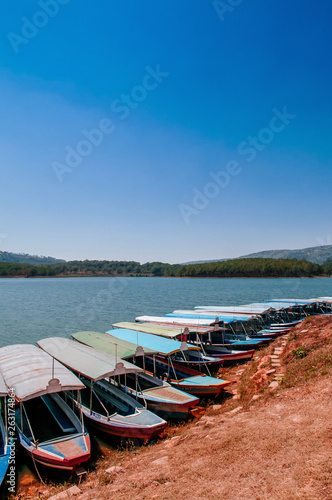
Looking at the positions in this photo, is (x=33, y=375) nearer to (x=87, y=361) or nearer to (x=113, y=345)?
(x=87, y=361)

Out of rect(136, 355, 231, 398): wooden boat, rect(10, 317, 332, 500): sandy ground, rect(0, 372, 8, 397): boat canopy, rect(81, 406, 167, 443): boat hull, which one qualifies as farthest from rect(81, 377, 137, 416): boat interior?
rect(0, 372, 8, 397): boat canopy

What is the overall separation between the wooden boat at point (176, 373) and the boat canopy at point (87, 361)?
239cm

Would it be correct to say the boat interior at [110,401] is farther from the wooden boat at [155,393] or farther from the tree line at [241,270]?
the tree line at [241,270]

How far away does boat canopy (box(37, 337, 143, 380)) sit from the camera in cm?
1280

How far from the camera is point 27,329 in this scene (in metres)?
35.6

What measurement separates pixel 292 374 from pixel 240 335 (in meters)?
12.0

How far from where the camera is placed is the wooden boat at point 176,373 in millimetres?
15206

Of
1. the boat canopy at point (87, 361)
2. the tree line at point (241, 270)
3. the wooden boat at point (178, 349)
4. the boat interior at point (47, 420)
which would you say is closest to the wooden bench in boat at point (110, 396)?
the boat canopy at point (87, 361)

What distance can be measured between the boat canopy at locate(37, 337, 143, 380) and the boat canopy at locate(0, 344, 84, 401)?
76cm

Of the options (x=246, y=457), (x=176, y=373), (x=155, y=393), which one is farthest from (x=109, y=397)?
(x=246, y=457)

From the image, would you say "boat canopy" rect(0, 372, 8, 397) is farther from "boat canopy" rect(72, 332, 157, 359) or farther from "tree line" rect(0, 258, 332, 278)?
"tree line" rect(0, 258, 332, 278)

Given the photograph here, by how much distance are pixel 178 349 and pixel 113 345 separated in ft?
13.2

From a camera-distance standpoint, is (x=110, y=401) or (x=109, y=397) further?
(x=109, y=397)

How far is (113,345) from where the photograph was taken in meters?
18.2
